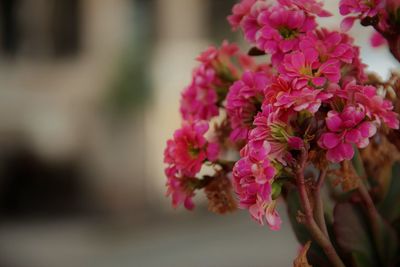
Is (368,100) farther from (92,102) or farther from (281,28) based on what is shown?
(92,102)

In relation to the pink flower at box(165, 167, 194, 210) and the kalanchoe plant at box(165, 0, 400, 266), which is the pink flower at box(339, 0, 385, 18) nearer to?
the kalanchoe plant at box(165, 0, 400, 266)

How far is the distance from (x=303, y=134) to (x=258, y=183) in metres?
0.04

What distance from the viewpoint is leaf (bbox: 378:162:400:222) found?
0.41m

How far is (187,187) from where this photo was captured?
0.43m

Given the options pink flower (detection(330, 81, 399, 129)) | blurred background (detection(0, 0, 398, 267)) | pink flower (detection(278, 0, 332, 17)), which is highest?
pink flower (detection(278, 0, 332, 17))

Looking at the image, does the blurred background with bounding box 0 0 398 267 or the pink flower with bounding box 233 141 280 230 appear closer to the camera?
the pink flower with bounding box 233 141 280 230

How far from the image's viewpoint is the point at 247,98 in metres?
0.38

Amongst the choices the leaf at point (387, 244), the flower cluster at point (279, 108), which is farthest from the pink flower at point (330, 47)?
the leaf at point (387, 244)

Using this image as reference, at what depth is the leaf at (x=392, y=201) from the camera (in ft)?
1.34

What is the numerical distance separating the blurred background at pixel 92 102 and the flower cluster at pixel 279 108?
3.79 meters

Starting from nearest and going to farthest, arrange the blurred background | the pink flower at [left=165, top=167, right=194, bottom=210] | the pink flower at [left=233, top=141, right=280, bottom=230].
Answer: the pink flower at [left=233, top=141, right=280, bottom=230] → the pink flower at [left=165, top=167, right=194, bottom=210] → the blurred background

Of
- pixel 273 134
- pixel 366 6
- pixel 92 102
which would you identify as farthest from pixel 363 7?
pixel 92 102

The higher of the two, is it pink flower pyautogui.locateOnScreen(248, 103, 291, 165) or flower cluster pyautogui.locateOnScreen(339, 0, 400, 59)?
flower cluster pyautogui.locateOnScreen(339, 0, 400, 59)

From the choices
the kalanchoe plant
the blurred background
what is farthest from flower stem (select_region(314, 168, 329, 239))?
the blurred background
